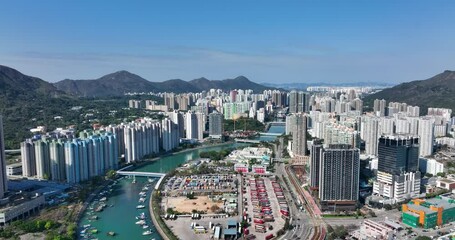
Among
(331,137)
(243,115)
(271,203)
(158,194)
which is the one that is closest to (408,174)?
(271,203)

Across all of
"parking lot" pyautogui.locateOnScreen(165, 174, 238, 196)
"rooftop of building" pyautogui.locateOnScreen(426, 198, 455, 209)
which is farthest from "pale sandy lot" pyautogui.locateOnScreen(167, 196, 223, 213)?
"rooftop of building" pyautogui.locateOnScreen(426, 198, 455, 209)

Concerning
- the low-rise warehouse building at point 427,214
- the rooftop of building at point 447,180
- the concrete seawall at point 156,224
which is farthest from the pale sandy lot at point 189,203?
the rooftop of building at point 447,180

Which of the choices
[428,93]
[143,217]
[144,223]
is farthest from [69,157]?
[428,93]

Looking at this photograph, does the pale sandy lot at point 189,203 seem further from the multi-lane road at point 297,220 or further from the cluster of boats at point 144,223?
the multi-lane road at point 297,220

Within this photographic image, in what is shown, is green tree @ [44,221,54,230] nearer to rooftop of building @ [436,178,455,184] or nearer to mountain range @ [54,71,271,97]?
rooftop of building @ [436,178,455,184]

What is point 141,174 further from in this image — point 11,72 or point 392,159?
point 11,72

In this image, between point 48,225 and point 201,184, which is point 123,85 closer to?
point 201,184
